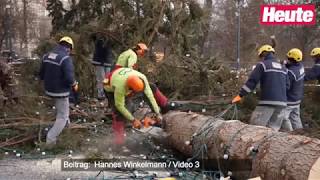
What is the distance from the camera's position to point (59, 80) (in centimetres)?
718

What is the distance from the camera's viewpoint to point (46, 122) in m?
7.36

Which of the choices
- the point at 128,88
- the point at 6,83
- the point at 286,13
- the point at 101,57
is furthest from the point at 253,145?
the point at 286,13

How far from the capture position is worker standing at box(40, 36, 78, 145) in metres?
7.07

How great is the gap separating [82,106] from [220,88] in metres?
2.64

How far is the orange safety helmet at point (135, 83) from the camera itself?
20.9 feet

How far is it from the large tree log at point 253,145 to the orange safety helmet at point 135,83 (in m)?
0.81

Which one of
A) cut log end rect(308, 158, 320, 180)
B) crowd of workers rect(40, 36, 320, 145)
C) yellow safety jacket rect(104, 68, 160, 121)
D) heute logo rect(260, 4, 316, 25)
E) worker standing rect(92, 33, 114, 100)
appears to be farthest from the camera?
heute logo rect(260, 4, 316, 25)

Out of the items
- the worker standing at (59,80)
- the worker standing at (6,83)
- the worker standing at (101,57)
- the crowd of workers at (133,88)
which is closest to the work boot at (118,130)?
the crowd of workers at (133,88)

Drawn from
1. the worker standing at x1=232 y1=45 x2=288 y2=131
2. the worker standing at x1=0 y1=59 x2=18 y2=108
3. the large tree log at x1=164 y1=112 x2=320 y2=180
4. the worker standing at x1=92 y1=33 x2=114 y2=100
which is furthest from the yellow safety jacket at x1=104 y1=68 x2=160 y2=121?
the worker standing at x1=92 y1=33 x2=114 y2=100

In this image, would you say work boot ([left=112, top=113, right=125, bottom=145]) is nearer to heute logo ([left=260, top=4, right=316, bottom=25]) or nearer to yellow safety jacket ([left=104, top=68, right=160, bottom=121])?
yellow safety jacket ([left=104, top=68, right=160, bottom=121])

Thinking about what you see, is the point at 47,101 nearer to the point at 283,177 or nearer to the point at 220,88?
the point at 220,88

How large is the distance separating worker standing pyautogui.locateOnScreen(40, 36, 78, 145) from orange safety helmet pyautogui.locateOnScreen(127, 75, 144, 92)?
109 centimetres

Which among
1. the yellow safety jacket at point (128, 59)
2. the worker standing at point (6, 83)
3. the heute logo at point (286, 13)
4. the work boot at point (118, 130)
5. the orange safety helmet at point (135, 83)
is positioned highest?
the heute logo at point (286, 13)

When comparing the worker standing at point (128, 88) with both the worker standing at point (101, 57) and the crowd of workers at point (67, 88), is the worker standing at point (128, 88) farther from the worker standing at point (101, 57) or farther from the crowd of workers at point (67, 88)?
the worker standing at point (101, 57)
